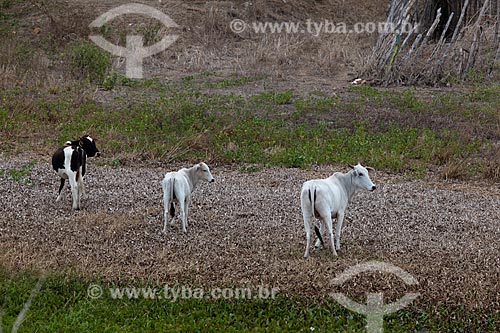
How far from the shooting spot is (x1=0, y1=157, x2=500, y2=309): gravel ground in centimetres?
674

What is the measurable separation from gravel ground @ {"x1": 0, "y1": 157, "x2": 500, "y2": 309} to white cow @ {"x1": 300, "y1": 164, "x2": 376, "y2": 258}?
0.32 m

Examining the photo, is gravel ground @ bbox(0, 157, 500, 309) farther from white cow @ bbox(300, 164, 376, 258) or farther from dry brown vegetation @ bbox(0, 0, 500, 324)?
white cow @ bbox(300, 164, 376, 258)

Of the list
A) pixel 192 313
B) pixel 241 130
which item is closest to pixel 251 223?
pixel 192 313

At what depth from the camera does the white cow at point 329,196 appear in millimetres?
7086

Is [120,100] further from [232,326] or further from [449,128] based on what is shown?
[232,326]

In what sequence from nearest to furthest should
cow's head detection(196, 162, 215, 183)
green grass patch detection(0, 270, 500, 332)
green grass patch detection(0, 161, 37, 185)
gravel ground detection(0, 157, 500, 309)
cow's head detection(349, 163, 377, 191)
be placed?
green grass patch detection(0, 270, 500, 332)
gravel ground detection(0, 157, 500, 309)
cow's head detection(349, 163, 377, 191)
cow's head detection(196, 162, 215, 183)
green grass patch detection(0, 161, 37, 185)

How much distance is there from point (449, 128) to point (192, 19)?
9761 millimetres

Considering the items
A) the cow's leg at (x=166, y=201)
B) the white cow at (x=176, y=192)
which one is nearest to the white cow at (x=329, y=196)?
the white cow at (x=176, y=192)

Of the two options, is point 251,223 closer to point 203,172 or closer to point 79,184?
point 203,172

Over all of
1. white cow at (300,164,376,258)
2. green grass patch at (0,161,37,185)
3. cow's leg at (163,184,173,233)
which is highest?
white cow at (300,164,376,258)

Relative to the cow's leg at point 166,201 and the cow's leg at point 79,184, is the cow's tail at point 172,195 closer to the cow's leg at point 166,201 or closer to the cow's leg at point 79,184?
the cow's leg at point 166,201

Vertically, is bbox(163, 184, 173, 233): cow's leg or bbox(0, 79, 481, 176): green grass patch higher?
bbox(163, 184, 173, 233): cow's leg

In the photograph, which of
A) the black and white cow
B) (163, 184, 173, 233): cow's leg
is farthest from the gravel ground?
the black and white cow

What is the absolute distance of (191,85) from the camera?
15.7 m
